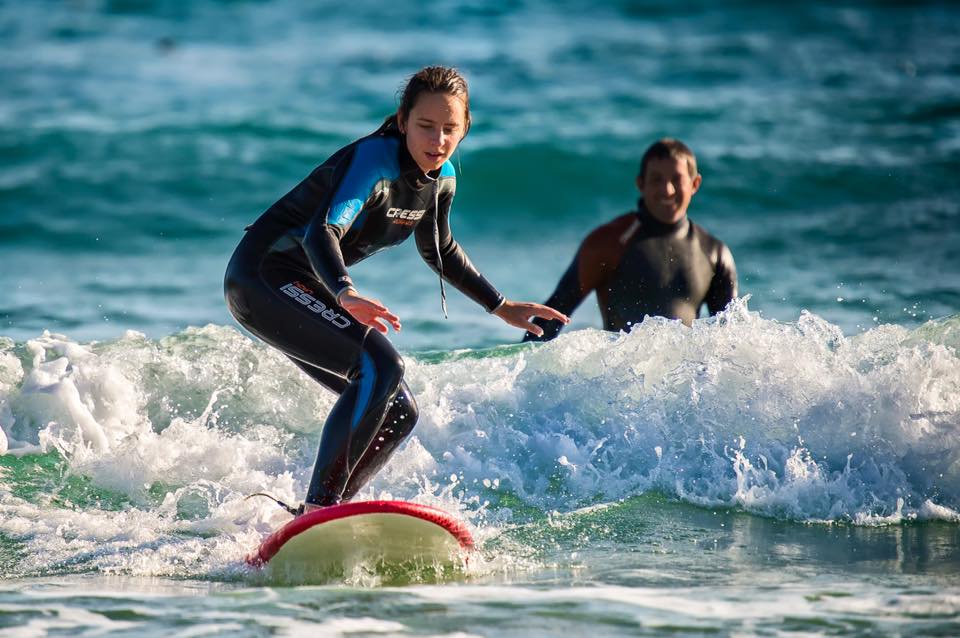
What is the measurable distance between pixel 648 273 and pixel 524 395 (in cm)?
105

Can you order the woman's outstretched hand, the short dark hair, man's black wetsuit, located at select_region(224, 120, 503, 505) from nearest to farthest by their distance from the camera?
1. man's black wetsuit, located at select_region(224, 120, 503, 505)
2. the woman's outstretched hand
3. the short dark hair

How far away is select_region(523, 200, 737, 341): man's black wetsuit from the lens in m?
7.28

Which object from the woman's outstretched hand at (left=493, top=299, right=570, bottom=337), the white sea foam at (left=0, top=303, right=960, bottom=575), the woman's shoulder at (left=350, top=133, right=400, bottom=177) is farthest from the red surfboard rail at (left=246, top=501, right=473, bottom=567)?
the woman's shoulder at (left=350, top=133, right=400, bottom=177)

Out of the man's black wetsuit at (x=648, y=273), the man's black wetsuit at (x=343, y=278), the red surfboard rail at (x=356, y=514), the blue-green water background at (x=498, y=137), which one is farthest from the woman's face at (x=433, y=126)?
the blue-green water background at (x=498, y=137)

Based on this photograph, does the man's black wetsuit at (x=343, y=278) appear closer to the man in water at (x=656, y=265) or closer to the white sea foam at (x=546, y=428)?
the white sea foam at (x=546, y=428)

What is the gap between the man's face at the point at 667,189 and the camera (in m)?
7.36

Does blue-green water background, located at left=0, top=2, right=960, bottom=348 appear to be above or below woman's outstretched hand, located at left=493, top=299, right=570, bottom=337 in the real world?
above

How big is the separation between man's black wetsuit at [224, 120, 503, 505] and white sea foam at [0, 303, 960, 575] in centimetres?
82

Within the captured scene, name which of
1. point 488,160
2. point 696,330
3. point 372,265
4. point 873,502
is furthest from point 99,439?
point 488,160

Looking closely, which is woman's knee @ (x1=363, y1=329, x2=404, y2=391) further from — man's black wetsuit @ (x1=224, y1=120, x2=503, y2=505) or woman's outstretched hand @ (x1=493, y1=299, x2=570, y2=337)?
woman's outstretched hand @ (x1=493, y1=299, x2=570, y2=337)

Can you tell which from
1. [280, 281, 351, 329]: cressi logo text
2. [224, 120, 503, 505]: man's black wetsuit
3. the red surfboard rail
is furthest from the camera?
[280, 281, 351, 329]: cressi logo text

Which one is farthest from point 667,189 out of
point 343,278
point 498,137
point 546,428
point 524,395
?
point 498,137

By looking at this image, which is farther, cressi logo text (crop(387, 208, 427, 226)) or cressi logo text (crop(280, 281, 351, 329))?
cressi logo text (crop(387, 208, 427, 226))

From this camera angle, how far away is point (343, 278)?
14.4 ft
